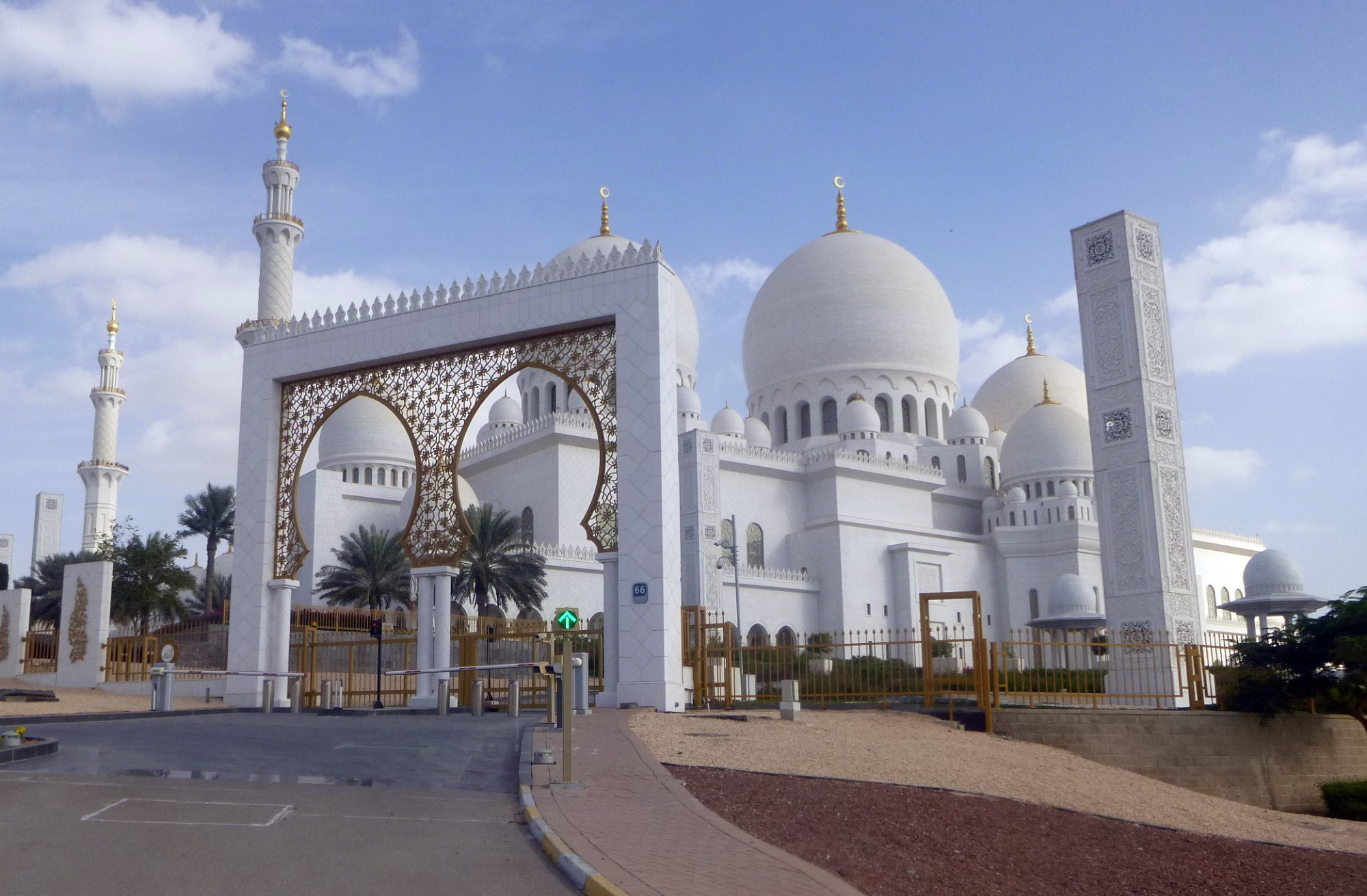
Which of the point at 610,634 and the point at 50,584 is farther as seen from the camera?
the point at 50,584

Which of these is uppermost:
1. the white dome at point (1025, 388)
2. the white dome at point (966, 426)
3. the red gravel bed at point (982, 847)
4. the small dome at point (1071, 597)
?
the white dome at point (1025, 388)

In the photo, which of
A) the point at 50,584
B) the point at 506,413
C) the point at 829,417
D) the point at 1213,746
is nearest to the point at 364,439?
the point at 506,413

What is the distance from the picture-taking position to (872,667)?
1525 centimetres

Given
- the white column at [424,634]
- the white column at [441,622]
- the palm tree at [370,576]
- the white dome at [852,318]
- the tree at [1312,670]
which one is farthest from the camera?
the white dome at [852,318]

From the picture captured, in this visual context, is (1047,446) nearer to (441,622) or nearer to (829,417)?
(829,417)

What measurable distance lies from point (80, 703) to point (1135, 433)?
15.9 m

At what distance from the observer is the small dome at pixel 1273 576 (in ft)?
73.5

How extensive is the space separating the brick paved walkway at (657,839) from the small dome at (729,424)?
33.1 meters

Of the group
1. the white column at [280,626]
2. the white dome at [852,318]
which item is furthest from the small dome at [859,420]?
the white column at [280,626]

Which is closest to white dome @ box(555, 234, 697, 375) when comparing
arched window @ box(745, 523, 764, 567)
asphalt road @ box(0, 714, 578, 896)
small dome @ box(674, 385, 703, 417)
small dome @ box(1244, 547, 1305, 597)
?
small dome @ box(674, 385, 703, 417)

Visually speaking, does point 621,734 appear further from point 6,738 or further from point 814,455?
point 814,455

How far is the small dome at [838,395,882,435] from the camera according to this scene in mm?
42219

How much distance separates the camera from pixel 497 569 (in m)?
29.1

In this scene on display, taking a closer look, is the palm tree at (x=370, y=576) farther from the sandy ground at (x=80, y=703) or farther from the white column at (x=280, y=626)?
the white column at (x=280, y=626)
